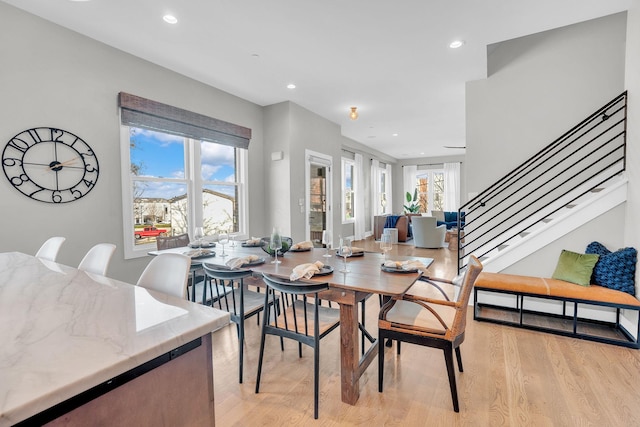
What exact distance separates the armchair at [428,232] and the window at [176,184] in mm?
4451

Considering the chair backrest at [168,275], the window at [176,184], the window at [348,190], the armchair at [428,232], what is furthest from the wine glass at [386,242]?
the window at [348,190]

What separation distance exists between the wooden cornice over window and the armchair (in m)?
4.61

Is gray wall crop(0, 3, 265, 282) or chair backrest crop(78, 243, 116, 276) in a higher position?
gray wall crop(0, 3, 265, 282)

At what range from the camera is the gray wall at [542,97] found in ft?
10.5

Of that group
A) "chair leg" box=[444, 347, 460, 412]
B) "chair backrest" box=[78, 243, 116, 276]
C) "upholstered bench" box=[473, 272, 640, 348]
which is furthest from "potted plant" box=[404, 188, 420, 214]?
"chair backrest" box=[78, 243, 116, 276]

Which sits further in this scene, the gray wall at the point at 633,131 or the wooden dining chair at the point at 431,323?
the gray wall at the point at 633,131

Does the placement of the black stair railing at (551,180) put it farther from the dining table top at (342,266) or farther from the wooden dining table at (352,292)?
the wooden dining table at (352,292)

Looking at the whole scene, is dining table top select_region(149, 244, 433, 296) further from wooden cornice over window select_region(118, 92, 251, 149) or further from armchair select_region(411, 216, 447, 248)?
armchair select_region(411, 216, 447, 248)

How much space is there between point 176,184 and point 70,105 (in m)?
1.32

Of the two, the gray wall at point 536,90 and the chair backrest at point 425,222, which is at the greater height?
the gray wall at point 536,90

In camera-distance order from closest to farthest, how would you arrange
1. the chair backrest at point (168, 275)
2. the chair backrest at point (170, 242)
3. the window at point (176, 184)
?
the chair backrest at point (168, 275)
the chair backrest at point (170, 242)
the window at point (176, 184)

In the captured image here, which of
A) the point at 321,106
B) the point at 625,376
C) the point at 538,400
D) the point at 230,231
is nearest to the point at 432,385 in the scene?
the point at 538,400

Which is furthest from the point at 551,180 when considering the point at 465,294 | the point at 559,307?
the point at 465,294

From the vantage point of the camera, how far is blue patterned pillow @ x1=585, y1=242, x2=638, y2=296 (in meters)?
2.58
